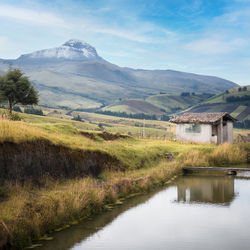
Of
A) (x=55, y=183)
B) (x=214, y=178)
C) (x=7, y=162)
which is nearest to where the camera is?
(x=7, y=162)

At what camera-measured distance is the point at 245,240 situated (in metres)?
15.4

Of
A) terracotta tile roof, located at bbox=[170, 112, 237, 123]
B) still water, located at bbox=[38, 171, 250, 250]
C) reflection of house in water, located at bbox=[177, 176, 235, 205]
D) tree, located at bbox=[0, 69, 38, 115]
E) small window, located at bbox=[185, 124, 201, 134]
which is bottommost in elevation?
reflection of house in water, located at bbox=[177, 176, 235, 205]

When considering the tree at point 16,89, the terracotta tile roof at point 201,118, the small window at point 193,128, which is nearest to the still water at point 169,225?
the terracotta tile roof at point 201,118

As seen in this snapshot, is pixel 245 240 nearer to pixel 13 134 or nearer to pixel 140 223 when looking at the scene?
pixel 140 223

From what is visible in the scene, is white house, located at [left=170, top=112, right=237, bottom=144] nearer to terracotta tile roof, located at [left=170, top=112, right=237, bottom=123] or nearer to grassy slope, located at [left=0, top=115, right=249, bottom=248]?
terracotta tile roof, located at [left=170, top=112, right=237, bottom=123]

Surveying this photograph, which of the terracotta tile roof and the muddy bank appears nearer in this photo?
the muddy bank

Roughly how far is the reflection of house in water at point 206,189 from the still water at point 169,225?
0.07 m

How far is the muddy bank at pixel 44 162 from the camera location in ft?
64.8

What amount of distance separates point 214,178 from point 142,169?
23.6ft

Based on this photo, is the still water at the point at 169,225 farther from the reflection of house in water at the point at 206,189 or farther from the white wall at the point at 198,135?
the white wall at the point at 198,135

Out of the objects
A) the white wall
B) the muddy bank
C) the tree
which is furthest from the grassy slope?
the tree

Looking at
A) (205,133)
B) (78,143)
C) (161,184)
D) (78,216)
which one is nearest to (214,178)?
(161,184)

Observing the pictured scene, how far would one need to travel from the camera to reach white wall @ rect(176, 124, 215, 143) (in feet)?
177

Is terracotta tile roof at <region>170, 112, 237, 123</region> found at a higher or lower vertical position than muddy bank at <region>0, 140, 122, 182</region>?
higher
